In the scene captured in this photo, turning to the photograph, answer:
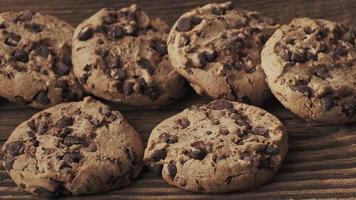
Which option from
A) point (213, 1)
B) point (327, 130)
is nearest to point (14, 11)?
point (213, 1)

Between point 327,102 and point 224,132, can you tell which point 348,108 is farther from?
point 224,132

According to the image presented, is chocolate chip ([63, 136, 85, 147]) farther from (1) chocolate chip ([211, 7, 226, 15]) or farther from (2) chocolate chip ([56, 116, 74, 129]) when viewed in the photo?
(1) chocolate chip ([211, 7, 226, 15])

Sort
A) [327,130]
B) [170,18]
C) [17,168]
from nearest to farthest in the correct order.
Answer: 1. [17,168]
2. [327,130]
3. [170,18]

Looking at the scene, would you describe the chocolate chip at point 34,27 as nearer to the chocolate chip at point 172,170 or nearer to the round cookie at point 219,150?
the round cookie at point 219,150

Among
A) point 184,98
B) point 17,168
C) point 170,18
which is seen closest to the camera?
point 17,168

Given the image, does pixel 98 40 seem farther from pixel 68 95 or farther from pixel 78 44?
pixel 68 95

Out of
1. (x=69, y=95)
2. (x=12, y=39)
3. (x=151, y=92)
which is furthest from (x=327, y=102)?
(x=12, y=39)
